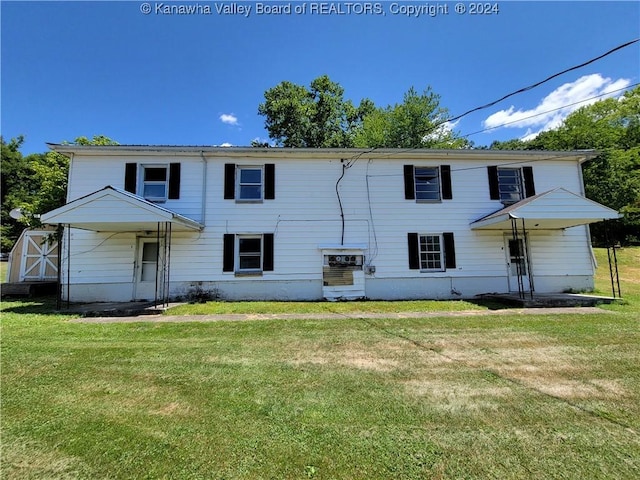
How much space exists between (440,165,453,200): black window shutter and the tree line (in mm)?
11558

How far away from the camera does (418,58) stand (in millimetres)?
9523

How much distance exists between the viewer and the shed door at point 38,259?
1228 cm

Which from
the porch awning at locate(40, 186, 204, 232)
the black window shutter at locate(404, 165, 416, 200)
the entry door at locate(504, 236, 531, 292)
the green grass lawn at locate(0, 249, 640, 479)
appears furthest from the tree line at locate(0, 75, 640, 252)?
the green grass lawn at locate(0, 249, 640, 479)

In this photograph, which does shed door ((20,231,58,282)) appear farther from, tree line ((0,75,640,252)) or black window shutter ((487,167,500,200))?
black window shutter ((487,167,500,200))

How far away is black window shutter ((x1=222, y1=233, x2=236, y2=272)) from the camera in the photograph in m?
11.0

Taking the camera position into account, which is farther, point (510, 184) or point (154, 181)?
point (510, 184)

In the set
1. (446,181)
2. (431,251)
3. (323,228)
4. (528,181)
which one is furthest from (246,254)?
(528,181)

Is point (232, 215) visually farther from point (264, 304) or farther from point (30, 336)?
point (30, 336)

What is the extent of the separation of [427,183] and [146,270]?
36.5 feet

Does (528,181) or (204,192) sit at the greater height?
(528,181)

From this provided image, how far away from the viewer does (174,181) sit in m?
11.2

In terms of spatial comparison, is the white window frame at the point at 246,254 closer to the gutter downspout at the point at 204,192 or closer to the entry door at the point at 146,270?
the gutter downspout at the point at 204,192

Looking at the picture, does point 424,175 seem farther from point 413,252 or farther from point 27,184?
point 27,184

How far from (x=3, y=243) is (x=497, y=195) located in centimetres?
4101
